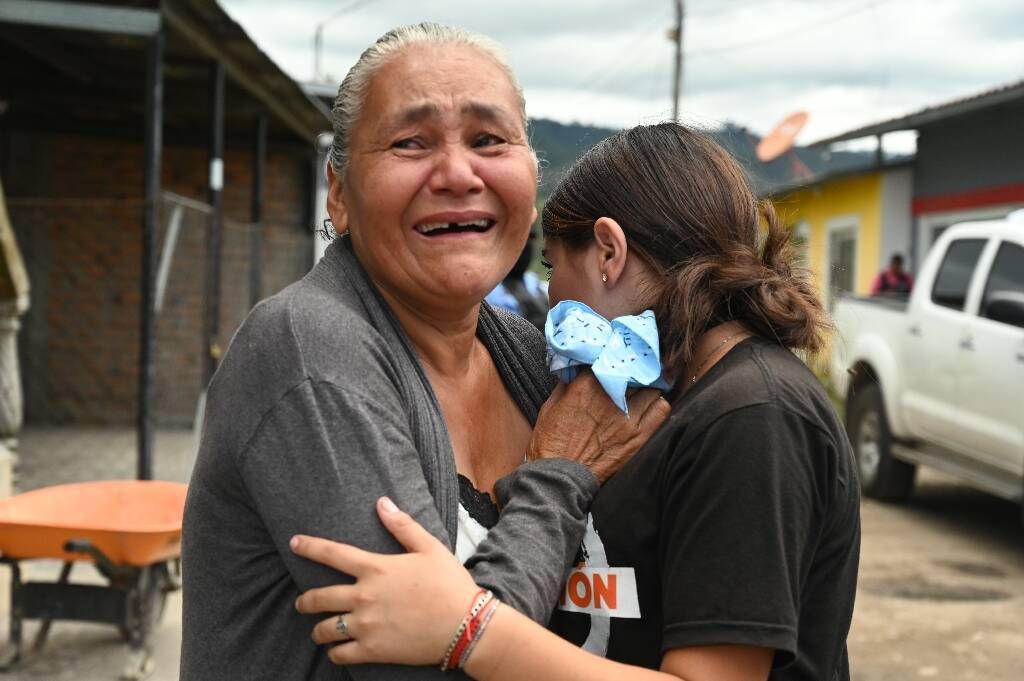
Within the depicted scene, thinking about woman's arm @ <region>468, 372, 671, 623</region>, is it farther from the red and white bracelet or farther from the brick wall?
the brick wall

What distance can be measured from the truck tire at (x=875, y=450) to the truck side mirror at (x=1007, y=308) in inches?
65.5

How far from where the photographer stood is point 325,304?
173 centimetres

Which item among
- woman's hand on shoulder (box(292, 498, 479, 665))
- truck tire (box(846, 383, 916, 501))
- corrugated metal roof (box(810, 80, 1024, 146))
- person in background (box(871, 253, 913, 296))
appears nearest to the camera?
woman's hand on shoulder (box(292, 498, 479, 665))


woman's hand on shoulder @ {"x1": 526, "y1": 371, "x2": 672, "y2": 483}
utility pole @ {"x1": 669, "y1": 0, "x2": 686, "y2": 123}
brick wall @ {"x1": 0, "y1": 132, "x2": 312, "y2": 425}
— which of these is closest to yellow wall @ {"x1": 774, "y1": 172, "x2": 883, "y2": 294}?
utility pole @ {"x1": 669, "y1": 0, "x2": 686, "y2": 123}

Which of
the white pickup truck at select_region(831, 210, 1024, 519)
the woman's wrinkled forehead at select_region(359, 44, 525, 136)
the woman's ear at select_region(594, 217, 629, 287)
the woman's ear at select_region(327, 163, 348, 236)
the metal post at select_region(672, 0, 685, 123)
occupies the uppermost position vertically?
the metal post at select_region(672, 0, 685, 123)

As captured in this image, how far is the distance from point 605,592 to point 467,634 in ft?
1.06

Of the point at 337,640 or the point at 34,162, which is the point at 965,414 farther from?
the point at 34,162

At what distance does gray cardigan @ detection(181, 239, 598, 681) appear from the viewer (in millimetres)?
1577

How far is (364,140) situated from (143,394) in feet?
16.6

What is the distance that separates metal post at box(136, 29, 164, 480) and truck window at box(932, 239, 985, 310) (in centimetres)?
587

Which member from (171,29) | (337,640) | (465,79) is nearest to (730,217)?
(465,79)

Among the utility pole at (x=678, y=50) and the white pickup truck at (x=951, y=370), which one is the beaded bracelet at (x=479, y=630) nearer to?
the white pickup truck at (x=951, y=370)

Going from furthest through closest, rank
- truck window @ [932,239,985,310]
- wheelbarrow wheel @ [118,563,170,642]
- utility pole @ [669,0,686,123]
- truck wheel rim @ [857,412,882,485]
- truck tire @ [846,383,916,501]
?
utility pole @ [669,0,686,123]
truck wheel rim @ [857,412,882,485]
truck tire @ [846,383,916,501]
truck window @ [932,239,985,310]
wheelbarrow wheel @ [118,563,170,642]

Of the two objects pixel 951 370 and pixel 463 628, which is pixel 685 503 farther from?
pixel 951 370
